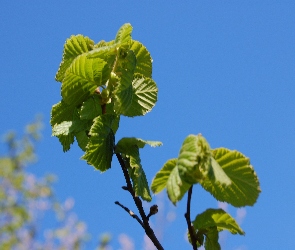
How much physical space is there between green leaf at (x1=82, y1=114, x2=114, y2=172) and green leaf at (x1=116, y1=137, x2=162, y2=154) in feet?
0.07

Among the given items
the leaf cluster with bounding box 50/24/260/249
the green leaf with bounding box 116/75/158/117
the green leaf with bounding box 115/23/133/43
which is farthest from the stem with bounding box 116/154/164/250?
the green leaf with bounding box 115/23/133/43

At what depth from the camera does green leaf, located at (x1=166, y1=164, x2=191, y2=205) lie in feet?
1.87

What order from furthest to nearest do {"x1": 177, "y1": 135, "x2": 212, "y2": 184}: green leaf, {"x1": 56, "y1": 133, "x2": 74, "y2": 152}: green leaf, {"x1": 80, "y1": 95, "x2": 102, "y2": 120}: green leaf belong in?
1. {"x1": 56, "y1": 133, "x2": 74, "y2": 152}: green leaf
2. {"x1": 80, "y1": 95, "x2": 102, "y2": 120}: green leaf
3. {"x1": 177, "y1": 135, "x2": 212, "y2": 184}: green leaf

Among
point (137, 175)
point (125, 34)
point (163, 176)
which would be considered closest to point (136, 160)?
point (137, 175)

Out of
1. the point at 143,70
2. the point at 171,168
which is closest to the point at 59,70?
the point at 143,70

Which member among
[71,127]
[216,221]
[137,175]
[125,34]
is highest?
[125,34]

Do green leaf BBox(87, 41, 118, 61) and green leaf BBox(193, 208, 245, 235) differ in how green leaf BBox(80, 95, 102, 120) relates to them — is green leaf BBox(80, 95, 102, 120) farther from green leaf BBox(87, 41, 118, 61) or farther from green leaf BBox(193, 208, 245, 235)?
green leaf BBox(193, 208, 245, 235)

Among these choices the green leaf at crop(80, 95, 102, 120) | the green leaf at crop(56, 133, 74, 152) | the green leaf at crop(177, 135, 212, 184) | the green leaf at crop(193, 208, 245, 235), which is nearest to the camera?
the green leaf at crop(177, 135, 212, 184)

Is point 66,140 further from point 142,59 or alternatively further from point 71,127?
point 142,59

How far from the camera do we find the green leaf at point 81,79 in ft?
2.64

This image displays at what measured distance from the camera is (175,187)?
0.58 meters

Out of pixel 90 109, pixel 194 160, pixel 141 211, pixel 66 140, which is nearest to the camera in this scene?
pixel 194 160

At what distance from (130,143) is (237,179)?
0.20 meters

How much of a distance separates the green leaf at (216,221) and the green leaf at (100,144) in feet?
0.64
